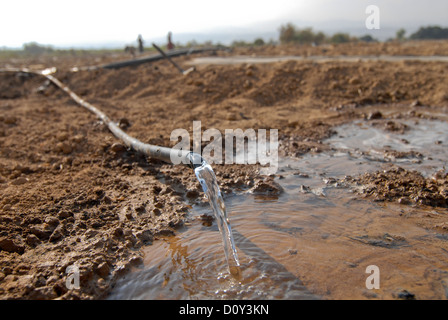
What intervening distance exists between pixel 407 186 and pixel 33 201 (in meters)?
4.07

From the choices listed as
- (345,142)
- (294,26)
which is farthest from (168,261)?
(294,26)

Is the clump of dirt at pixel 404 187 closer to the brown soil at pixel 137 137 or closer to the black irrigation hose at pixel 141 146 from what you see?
the brown soil at pixel 137 137

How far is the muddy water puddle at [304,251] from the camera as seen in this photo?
Answer: 267 centimetres

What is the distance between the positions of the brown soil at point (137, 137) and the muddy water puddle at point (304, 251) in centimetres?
22

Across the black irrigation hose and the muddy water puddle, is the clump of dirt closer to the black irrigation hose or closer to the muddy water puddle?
the muddy water puddle

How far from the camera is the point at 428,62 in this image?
904cm

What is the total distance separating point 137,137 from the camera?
5.84 meters

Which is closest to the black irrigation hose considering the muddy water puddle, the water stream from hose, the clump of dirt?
the water stream from hose

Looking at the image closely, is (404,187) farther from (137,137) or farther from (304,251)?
(137,137)

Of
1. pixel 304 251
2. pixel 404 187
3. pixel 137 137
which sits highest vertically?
pixel 137 137

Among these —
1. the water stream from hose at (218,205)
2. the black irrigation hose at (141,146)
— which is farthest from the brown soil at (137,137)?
the water stream from hose at (218,205)

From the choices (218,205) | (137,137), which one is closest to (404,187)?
(218,205)

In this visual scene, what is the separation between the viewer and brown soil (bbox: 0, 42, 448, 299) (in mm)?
3139

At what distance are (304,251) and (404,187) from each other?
1.72 meters
